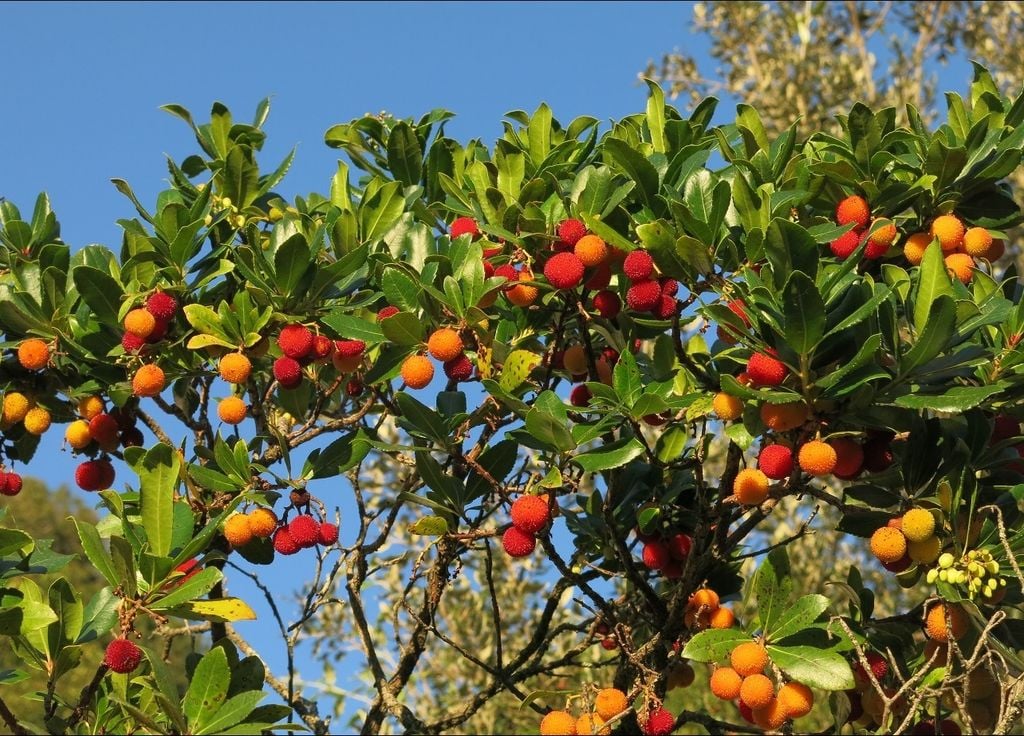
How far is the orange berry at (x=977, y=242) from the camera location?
3074 millimetres

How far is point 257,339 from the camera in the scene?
10.3ft

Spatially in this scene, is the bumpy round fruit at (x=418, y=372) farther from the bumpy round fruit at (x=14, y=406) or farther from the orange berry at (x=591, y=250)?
the bumpy round fruit at (x=14, y=406)

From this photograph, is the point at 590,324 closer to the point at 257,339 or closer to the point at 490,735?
the point at 257,339

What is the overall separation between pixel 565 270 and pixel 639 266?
17 cm

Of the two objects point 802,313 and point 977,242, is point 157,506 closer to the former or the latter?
point 802,313

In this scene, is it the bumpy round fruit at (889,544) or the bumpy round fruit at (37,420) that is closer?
the bumpy round fruit at (889,544)

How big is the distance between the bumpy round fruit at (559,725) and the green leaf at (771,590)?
Result: 0.51m

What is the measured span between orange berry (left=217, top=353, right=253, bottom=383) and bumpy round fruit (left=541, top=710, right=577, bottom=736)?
1.11m

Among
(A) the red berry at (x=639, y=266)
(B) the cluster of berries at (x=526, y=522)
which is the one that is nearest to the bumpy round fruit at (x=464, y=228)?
(A) the red berry at (x=639, y=266)

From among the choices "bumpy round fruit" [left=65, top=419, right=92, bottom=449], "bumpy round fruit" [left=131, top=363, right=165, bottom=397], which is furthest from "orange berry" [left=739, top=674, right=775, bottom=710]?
"bumpy round fruit" [left=65, top=419, right=92, bottom=449]

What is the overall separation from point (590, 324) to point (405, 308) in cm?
51

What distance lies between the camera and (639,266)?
2.91 meters

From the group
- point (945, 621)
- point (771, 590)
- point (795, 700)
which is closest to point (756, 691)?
point (795, 700)

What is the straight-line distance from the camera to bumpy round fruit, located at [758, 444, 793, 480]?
2.77m
